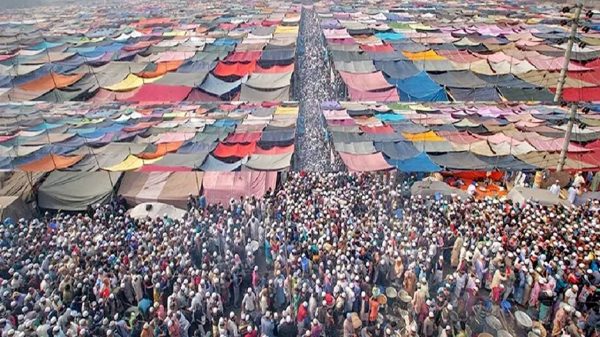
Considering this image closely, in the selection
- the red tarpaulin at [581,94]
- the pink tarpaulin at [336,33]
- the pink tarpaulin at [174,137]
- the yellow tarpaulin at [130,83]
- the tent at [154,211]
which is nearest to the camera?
the tent at [154,211]

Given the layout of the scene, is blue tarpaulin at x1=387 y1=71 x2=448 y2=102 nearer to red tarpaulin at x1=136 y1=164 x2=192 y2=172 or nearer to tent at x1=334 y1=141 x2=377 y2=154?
tent at x1=334 y1=141 x2=377 y2=154

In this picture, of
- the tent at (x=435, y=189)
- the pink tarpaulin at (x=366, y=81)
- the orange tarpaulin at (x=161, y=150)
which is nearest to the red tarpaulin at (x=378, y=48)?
the pink tarpaulin at (x=366, y=81)

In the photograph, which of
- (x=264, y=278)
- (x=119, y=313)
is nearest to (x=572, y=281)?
(x=264, y=278)

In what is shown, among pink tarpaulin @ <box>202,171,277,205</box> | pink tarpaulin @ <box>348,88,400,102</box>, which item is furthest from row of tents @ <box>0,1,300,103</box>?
pink tarpaulin @ <box>202,171,277,205</box>

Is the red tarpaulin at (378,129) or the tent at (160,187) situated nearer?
the tent at (160,187)

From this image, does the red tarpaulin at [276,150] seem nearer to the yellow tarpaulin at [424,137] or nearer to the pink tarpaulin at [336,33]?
the yellow tarpaulin at [424,137]

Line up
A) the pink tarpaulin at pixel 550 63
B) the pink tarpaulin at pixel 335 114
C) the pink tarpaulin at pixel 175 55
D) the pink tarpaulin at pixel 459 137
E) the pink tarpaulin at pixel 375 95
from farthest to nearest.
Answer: the pink tarpaulin at pixel 175 55 → the pink tarpaulin at pixel 550 63 → the pink tarpaulin at pixel 375 95 → the pink tarpaulin at pixel 335 114 → the pink tarpaulin at pixel 459 137

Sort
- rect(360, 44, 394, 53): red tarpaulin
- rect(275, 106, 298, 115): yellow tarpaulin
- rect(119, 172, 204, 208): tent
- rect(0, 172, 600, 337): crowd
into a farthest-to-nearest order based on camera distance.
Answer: rect(360, 44, 394, 53): red tarpaulin < rect(275, 106, 298, 115): yellow tarpaulin < rect(119, 172, 204, 208): tent < rect(0, 172, 600, 337): crowd

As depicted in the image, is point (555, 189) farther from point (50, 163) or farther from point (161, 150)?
point (50, 163)
